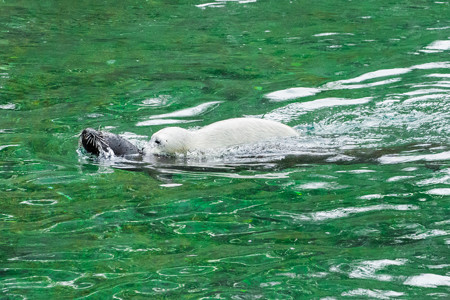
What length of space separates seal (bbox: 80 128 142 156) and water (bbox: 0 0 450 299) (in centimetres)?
12

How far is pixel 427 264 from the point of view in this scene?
441 cm

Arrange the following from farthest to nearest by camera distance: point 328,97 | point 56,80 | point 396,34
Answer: point 396,34 → point 56,80 → point 328,97

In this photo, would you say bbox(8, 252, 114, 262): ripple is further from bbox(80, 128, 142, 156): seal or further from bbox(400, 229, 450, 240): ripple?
bbox(80, 128, 142, 156): seal

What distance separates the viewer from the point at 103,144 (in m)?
7.02

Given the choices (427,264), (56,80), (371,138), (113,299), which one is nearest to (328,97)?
(371,138)

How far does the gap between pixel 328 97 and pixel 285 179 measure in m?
2.99

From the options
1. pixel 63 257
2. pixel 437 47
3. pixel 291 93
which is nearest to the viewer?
pixel 63 257

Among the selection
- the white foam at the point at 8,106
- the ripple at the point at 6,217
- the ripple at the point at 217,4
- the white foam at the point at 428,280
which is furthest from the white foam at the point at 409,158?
the ripple at the point at 217,4

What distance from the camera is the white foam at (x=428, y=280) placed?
13.6ft

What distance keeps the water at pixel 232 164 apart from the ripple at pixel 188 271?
0.01 m

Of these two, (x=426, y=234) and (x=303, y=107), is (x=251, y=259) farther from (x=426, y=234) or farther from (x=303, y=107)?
(x=303, y=107)

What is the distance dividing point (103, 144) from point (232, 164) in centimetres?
118

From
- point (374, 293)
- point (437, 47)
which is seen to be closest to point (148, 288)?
point (374, 293)

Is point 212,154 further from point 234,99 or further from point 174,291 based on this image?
point 174,291
